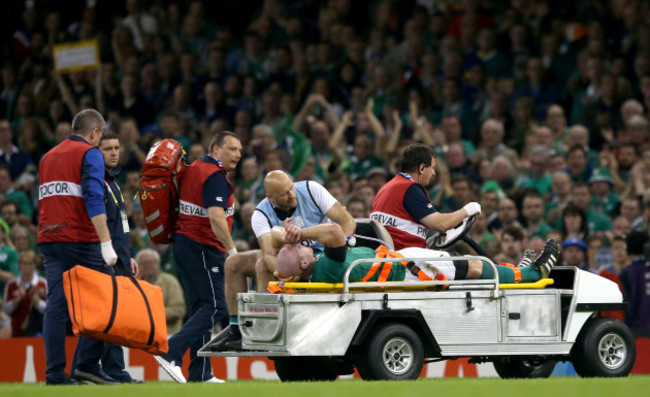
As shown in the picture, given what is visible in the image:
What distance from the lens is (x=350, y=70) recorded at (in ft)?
62.6

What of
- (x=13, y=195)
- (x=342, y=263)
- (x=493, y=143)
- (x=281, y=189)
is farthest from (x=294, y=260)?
(x=13, y=195)

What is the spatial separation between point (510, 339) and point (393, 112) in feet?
25.9

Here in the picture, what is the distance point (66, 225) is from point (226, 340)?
5.30 ft

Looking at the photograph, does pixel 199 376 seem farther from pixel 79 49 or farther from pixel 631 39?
pixel 79 49

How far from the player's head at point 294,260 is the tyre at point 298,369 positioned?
136cm

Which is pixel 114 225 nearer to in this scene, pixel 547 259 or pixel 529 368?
pixel 547 259

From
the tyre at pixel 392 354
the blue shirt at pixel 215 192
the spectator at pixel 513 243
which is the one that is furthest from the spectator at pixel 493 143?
the tyre at pixel 392 354

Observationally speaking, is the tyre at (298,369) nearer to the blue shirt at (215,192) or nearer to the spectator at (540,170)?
the blue shirt at (215,192)

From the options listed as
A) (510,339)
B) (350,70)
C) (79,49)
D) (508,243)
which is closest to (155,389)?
(510,339)

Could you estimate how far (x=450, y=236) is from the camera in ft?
35.6

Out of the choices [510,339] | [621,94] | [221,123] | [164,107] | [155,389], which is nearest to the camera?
[155,389]

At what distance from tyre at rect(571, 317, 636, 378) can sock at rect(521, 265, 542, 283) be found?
57 centimetres

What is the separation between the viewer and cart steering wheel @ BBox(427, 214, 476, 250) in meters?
10.7

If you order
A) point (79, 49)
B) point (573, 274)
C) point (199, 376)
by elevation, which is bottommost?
point (199, 376)
